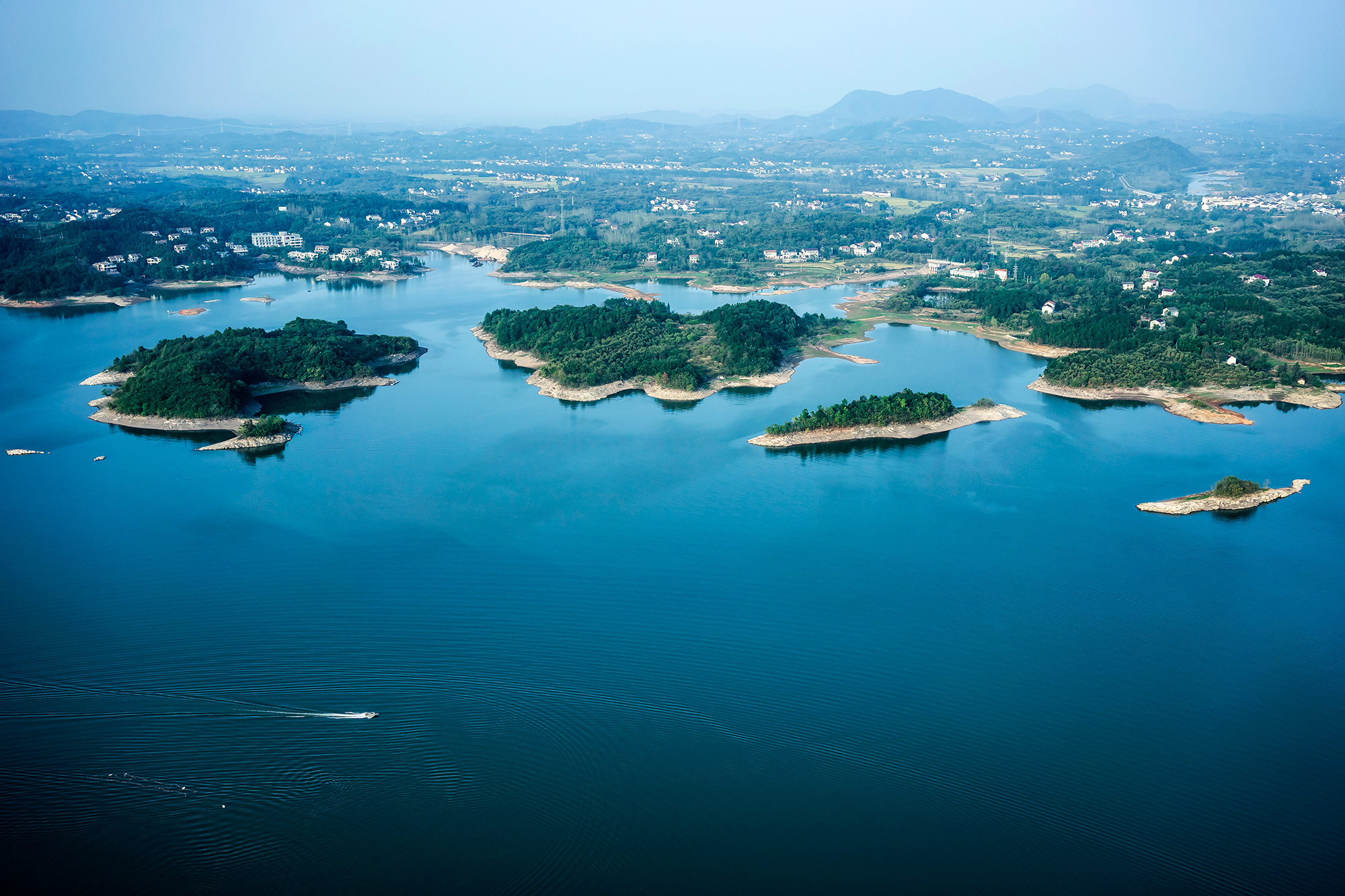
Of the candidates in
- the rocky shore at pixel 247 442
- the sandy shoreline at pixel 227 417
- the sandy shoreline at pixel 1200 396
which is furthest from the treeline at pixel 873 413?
the sandy shoreline at pixel 227 417

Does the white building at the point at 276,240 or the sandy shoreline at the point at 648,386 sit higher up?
the white building at the point at 276,240

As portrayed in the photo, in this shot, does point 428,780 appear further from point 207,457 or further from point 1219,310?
point 1219,310

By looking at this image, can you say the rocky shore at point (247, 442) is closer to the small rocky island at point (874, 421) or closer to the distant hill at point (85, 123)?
the small rocky island at point (874, 421)

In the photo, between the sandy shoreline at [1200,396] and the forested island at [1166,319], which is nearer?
the sandy shoreline at [1200,396]

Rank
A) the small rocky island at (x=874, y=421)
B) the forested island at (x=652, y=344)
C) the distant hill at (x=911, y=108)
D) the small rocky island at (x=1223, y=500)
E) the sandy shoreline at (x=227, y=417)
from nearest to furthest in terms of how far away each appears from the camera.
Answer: the small rocky island at (x=1223, y=500)
the sandy shoreline at (x=227, y=417)
the small rocky island at (x=874, y=421)
the forested island at (x=652, y=344)
the distant hill at (x=911, y=108)

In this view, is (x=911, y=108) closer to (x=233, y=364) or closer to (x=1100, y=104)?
(x=1100, y=104)

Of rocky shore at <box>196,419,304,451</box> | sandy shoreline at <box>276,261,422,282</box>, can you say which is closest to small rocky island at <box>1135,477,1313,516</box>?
rocky shore at <box>196,419,304,451</box>
